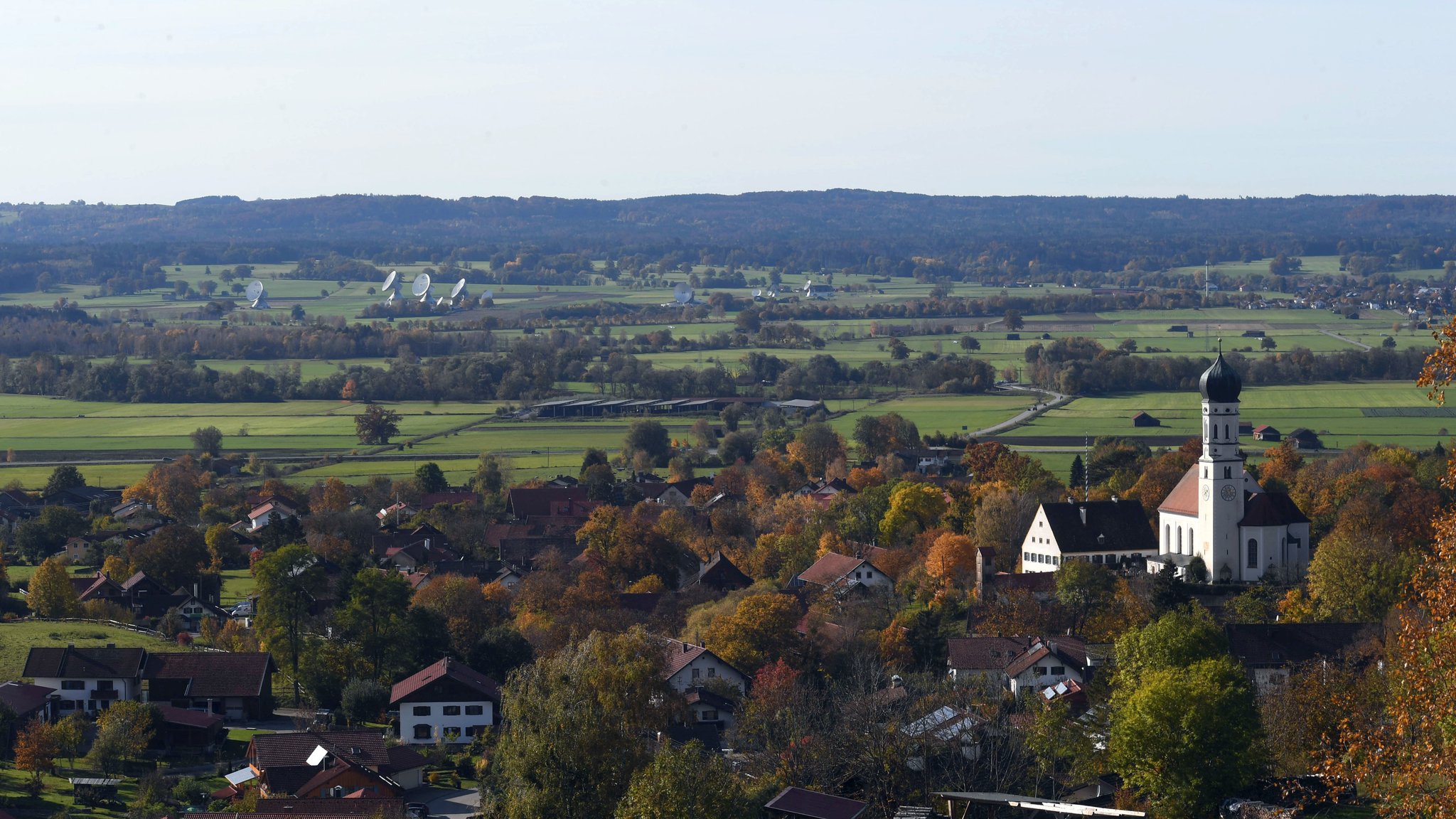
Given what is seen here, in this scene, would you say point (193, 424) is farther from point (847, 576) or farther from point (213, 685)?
point (213, 685)

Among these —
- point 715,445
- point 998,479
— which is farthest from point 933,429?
point 998,479

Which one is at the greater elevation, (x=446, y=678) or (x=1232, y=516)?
(x=1232, y=516)

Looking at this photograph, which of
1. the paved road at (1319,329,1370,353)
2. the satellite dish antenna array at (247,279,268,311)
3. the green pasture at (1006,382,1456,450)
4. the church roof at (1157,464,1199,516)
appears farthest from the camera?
the satellite dish antenna array at (247,279,268,311)

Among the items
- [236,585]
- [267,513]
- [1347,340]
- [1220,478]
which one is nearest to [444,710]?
[236,585]

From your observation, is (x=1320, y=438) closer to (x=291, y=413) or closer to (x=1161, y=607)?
(x=1161, y=607)

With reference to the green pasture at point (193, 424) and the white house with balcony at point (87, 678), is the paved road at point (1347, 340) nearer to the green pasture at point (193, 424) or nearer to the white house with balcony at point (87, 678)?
the green pasture at point (193, 424)

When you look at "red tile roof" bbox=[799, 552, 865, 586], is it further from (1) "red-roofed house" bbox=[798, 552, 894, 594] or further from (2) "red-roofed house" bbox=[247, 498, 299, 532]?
(2) "red-roofed house" bbox=[247, 498, 299, 532]

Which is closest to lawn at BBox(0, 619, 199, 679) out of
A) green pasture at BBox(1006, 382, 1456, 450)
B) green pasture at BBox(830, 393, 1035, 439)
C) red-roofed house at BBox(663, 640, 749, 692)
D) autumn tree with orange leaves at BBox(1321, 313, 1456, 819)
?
red-roofed house at BBox(663, 640, 749, 692)
